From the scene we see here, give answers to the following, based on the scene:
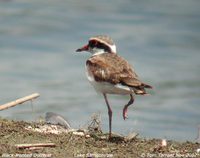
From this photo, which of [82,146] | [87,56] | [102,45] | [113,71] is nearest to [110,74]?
[113,71]

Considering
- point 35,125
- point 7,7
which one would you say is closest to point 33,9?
point 7,7

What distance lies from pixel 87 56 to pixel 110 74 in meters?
8.34

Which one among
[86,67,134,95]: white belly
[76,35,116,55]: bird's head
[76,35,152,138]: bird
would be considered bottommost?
[86,67,134,95]: white belly

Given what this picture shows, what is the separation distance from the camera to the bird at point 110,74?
808 cm

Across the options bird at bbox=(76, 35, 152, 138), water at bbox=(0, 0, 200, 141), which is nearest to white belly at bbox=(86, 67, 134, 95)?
bird at bbox=(76, 35, 152, 138)

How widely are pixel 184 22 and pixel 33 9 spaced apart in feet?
12.6

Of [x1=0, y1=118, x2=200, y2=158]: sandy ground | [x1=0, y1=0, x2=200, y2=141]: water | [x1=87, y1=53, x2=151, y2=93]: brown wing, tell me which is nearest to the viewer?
[x1=0, y1=118, x2=200, y2=158]: sandy ground

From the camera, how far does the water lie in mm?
13958

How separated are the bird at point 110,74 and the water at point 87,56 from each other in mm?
3258

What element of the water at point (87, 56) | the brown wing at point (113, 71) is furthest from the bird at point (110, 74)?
the water at point (87, 56)

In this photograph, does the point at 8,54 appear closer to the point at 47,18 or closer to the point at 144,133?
the point at 47,18

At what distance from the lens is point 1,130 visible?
8219 millimetres

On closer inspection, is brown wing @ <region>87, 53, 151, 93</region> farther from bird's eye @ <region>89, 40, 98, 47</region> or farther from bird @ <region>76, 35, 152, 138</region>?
bird's eye @ <region>89, 40, 98, 47</region>

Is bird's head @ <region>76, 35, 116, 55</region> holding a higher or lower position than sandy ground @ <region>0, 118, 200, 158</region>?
higher
